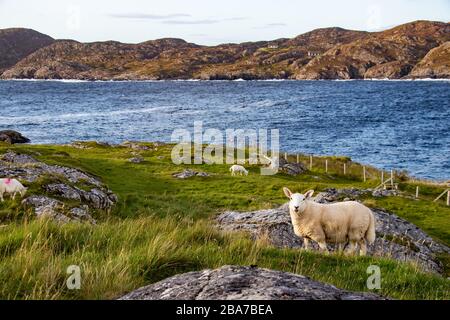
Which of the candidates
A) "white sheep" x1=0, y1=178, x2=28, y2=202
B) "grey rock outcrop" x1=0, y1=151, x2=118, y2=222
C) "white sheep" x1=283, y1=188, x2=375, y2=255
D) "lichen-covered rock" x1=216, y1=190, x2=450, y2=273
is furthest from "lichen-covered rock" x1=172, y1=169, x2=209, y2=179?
"white sheep" x1=283, y1=188, x2=375, y2=255

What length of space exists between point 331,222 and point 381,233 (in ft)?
29.3

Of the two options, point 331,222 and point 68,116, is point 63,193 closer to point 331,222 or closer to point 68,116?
point 331,222

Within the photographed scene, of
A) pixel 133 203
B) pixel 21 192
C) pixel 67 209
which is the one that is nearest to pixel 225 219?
pixel 133 203

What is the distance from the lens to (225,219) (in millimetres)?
25609

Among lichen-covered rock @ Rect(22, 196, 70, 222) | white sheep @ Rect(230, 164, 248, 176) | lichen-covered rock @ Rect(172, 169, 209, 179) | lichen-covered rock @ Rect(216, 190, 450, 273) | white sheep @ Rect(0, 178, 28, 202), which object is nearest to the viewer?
lichen-covered rock @ Rect(22, 196, 70, 222)

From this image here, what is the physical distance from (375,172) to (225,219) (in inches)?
1562

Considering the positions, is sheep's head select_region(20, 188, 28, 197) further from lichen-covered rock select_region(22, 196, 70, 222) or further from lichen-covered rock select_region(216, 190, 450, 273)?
lichen-covered rock select_region(216, 190, 450, 273)

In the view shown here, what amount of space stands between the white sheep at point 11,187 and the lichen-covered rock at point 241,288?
1583 centimetres

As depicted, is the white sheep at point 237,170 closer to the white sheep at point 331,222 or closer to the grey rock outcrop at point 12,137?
the white sheep at point 331,222

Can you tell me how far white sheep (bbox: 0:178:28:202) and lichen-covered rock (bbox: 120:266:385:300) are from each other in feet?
51.9

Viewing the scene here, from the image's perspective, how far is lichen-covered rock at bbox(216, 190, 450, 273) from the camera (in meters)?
22.0

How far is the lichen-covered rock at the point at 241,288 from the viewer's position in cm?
554

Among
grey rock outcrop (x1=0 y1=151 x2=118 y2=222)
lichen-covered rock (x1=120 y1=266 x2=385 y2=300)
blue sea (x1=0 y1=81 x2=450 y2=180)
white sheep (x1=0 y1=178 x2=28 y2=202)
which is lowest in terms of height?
blue sea (x1=0 y1=81 x2=450 y2=180)
